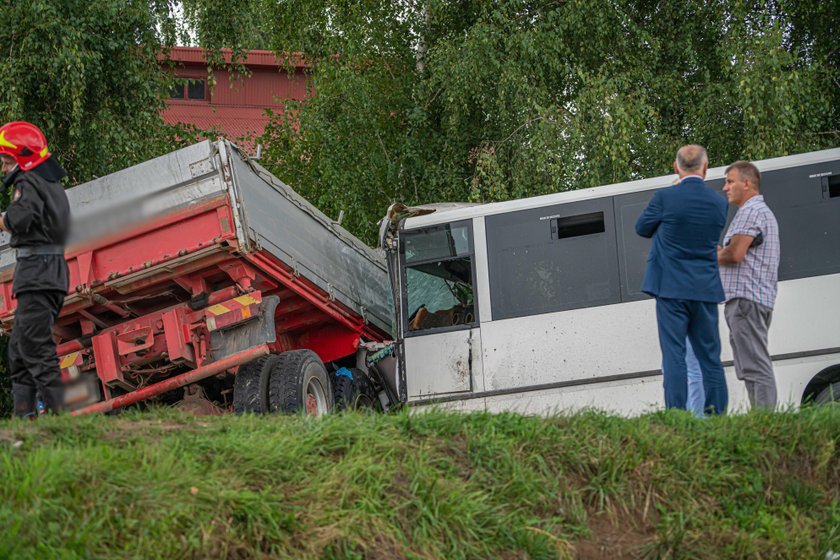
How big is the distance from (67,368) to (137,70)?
625cm

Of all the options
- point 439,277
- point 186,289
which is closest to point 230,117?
point 439,277

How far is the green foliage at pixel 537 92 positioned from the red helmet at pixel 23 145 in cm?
763

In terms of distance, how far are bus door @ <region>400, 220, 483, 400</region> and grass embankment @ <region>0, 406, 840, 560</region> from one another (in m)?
4.13

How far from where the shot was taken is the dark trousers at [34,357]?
24.0 ft

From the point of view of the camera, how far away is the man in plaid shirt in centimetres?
738

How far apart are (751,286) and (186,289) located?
16.1 ft

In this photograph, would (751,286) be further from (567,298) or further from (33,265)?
(33,265)

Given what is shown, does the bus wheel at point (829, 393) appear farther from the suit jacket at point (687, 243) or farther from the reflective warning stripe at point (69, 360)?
the reflective warning stripe at point (69, 360)

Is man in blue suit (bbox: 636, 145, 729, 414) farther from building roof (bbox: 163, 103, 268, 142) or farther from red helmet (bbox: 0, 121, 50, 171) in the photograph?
building roof (bbox: 163, 103, 268, 142)

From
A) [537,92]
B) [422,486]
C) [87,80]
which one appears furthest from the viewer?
[537,92]

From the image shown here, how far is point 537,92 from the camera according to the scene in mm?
15023

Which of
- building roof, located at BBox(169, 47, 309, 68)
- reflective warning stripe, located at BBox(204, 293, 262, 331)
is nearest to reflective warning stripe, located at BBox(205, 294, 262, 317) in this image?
reflective warning stripe, located at BBox(204, 293, 262, 331)

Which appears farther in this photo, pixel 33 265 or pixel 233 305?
pixel 233 305

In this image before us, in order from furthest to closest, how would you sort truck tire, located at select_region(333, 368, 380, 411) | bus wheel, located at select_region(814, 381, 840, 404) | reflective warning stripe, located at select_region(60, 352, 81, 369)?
truck tire, located at select_region(333, 368, 380, 411) → reflective warning stripe, located at select_region(60, 352, 81, 369) → bus wheel, located at select_region(814, 381, 840, 404)
